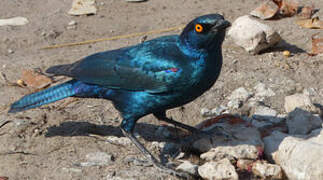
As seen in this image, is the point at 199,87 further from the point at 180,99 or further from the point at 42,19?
the point at 42,19

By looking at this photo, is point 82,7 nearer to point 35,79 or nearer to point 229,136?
point 35,79

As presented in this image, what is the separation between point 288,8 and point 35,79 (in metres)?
3.32

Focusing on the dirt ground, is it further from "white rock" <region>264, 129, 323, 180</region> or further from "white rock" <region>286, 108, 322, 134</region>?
"white rock" <region>264, 129, 323, 180</region>

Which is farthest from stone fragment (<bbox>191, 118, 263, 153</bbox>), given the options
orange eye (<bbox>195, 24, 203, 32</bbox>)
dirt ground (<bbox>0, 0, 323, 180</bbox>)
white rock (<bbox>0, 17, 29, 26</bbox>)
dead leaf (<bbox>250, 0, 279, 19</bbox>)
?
white rock (<bbox>0, 17, 29, 26</bbox>)

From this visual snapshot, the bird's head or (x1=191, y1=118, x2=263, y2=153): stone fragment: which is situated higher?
the bird's head

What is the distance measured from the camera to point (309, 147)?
3861 millimetres

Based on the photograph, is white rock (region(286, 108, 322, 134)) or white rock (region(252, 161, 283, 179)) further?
white rock (region(286, 108, 322, 134))

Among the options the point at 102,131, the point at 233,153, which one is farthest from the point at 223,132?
the point at 102,131

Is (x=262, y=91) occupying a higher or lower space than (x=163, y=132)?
higher

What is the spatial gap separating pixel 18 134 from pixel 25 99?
0.34 metres

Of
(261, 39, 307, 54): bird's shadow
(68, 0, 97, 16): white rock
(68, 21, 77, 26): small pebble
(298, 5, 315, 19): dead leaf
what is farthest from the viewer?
(68, 0, 97, 16): white rock

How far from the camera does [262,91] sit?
5.17 metres

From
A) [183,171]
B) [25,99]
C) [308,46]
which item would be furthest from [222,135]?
[308,46]

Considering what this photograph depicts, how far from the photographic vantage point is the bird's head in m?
4.02
